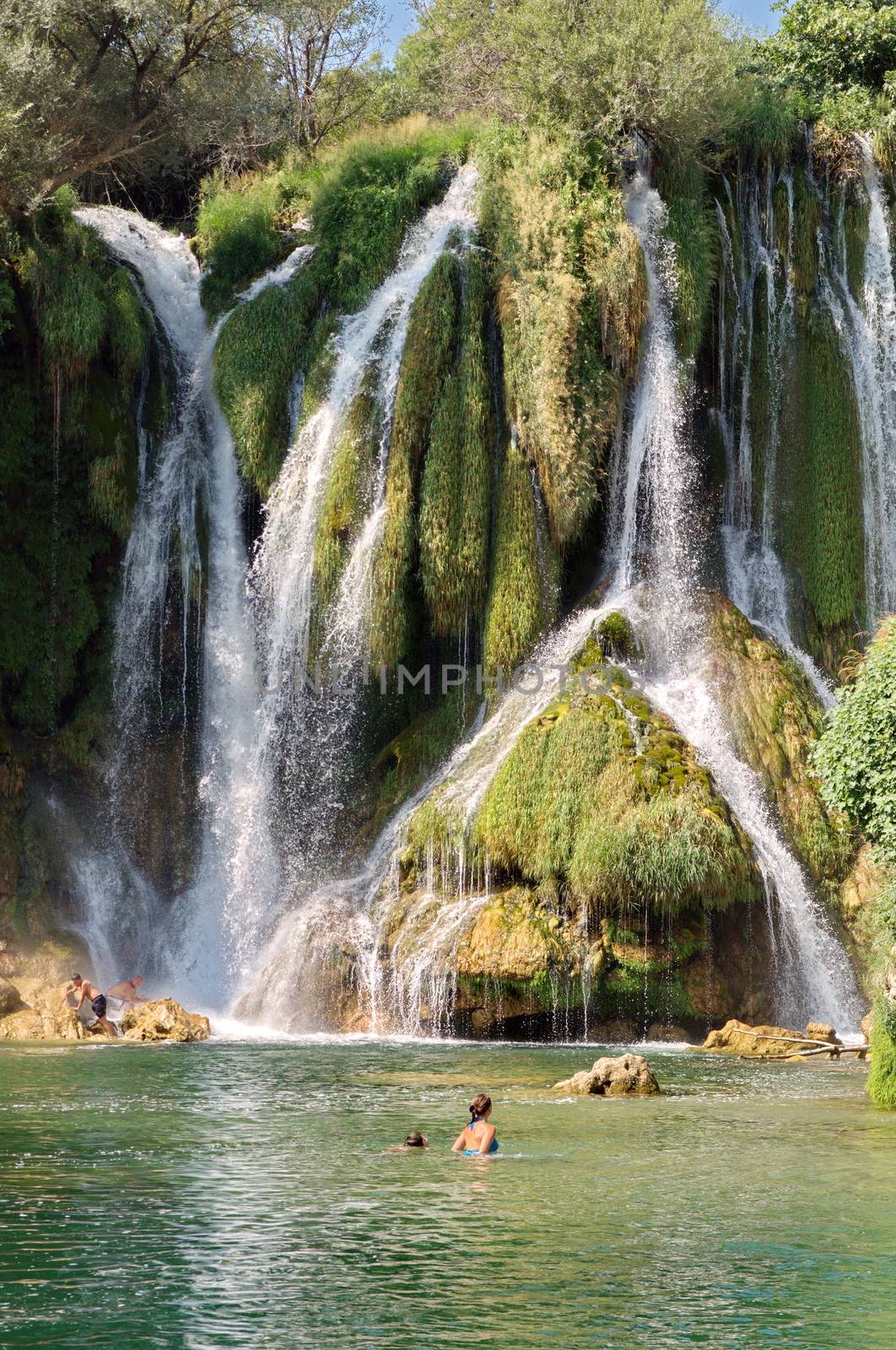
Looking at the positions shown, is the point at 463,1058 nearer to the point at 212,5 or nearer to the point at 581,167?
the point at 581,167

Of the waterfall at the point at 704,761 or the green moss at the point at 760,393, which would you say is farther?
the green moss at the point at 760,393

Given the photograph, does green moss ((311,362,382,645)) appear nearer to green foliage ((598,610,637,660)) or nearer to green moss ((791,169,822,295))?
green foliage ((598,610,637,660))

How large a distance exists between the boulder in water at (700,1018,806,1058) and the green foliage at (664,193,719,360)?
42.3 feet

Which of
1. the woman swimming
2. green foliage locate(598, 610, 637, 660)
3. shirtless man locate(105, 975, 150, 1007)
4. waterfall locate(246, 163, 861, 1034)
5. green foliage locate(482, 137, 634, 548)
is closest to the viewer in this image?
the woman swimming

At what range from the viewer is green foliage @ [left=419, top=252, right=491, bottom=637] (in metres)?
28.0

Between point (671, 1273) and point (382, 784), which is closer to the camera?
point (671, 1273)

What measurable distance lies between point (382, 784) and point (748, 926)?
278 inches

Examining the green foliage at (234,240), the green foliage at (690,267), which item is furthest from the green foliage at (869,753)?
the green foliage at (234,240)

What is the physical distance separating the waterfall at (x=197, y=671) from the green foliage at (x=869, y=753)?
38.7ft

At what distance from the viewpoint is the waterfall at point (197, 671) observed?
27.7 m

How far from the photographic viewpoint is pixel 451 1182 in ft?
41.0

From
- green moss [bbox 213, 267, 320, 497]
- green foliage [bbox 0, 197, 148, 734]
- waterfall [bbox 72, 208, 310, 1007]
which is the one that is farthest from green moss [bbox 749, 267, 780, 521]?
green foliage [bbox 0, 197, 148, 734]

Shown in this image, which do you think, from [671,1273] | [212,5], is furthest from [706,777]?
[212,5]

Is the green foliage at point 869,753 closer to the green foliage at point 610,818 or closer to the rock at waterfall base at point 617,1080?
the rock at waterfall base at point 617,1080
